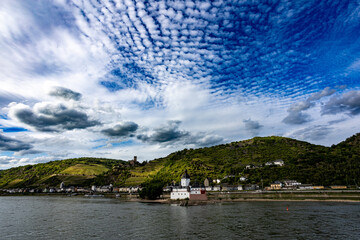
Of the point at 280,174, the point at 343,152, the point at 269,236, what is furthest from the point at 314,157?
the point at 269,236

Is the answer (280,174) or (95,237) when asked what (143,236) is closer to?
(95,237)

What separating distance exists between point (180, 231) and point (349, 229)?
31.1 m

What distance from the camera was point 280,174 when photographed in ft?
479

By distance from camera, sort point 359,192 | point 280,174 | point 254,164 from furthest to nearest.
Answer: point 254,164 < point 280,174 < point 359,192

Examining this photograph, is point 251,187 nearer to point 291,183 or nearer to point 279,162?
point 291,183

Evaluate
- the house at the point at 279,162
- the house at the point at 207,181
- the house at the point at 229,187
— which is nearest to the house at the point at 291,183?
the house at the point at 229,187

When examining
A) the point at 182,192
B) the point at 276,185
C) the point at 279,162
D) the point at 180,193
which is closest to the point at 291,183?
the point at 276,185

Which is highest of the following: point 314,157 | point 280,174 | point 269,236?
point 314,157

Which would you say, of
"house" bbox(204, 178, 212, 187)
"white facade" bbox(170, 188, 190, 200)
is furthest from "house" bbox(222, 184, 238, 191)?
"white facade" bbox(170, 188, 190, 200)

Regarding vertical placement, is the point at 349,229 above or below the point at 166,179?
below

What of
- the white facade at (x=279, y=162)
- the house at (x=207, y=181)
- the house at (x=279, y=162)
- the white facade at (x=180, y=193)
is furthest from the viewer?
the house at (x=279, y=162)

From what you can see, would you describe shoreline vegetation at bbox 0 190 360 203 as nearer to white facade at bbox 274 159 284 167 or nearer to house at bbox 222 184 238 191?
house at bbox 222 184 238 191

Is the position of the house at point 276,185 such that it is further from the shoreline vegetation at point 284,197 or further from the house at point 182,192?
the house at point 182,192

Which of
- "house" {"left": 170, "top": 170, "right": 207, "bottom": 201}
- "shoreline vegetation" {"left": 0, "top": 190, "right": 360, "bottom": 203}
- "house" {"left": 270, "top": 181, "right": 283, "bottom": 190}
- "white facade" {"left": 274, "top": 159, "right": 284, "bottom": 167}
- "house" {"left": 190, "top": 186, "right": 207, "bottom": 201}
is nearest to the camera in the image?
"shoreline vegetation" {"left": 0, "top": 190, "right": 360, "bottom": 203}
